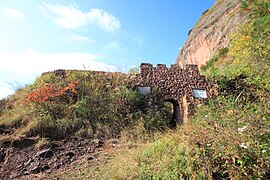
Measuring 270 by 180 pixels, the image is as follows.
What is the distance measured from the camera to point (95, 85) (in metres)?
9.78

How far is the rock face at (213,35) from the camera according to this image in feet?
74.1

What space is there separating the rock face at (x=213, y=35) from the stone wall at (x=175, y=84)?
520 inches

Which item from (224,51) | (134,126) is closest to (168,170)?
(134,126)

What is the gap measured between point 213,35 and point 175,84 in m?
17.3

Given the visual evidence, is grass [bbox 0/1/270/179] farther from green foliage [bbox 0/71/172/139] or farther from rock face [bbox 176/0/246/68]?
rock face [bbox 176/0/246/68]

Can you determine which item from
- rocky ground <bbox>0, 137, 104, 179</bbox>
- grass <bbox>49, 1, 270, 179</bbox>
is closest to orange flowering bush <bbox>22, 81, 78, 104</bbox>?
rocky ground <bbox>0, 137, 104, 179</bbox>

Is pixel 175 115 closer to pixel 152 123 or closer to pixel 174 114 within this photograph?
pixel 174 114

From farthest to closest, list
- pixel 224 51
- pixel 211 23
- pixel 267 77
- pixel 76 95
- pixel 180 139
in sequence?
pixel 211 23 < pixel 224 51 < pixel 76 95 < pixel 267 77 < pixel 180 139

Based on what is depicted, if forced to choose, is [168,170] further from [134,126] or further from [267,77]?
[134,126]

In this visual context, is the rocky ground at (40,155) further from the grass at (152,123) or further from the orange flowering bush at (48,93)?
the orange flowering bush at (48,93)

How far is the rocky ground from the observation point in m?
6.13

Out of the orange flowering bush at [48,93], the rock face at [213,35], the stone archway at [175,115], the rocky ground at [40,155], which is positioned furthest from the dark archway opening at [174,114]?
the rock face at [213,35]

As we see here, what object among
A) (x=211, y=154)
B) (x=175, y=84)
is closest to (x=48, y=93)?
(x=175, y=84)

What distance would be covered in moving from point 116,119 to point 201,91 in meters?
4.29
